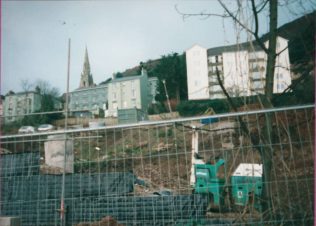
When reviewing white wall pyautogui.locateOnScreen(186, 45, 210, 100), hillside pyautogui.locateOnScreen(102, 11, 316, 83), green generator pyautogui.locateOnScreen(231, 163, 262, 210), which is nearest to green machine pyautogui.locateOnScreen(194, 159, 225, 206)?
green generator pyautogui.locateOnScreen(231, 163, 262, 210)

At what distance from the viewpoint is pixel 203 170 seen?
18.7 ft

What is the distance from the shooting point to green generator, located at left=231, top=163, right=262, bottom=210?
12.4ft

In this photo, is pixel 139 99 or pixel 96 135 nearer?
pixel 96 135

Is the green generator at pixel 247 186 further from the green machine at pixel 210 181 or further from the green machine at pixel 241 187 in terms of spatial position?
the green machine at pixel 210 181

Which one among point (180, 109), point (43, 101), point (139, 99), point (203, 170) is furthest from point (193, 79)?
point (203, 170)

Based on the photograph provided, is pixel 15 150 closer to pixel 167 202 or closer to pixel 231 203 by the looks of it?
pixel 167 202

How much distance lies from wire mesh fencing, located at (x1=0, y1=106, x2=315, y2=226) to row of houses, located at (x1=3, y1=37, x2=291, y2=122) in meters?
0.45

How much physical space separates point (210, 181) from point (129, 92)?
190ft

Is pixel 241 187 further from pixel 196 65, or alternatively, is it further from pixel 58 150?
pixel 196 65

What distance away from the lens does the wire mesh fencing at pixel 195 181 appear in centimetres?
374

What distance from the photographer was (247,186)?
3965 mm

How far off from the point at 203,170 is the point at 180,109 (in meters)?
32.1

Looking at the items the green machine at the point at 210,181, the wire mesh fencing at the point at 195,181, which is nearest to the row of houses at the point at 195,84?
the wire mesh fencing at the point at 195,181

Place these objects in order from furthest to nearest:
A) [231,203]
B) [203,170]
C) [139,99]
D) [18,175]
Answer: [139,99] → [203,170] → [18,175] → [231,203]
